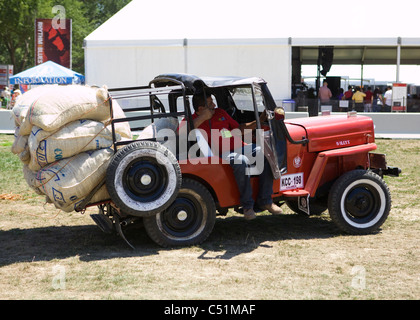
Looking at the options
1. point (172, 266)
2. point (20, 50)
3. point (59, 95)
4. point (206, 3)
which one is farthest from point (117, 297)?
point (20, 50)

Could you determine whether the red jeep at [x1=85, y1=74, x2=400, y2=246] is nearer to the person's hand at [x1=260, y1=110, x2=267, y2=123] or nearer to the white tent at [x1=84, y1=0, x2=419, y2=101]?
the person's hand at [x1=260, y1=110, x2=267, y2=123]

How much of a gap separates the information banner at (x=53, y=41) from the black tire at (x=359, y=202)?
2238cm

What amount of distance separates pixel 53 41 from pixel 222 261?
77.8 ft

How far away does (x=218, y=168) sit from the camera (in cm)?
659

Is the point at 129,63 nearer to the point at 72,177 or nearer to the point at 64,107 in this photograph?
the point at 64,107

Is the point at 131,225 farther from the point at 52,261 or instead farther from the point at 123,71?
the point at 123,71

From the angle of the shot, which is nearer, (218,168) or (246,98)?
(218,168)

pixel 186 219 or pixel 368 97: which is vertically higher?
pixel 368 97

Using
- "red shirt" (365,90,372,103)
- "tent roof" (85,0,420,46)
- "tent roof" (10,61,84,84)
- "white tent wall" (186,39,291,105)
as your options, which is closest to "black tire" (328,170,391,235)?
"red shirt" (365,90,372,103)

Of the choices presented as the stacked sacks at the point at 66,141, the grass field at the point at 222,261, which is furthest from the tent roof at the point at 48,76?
the stacked sacks at the point at 66,141

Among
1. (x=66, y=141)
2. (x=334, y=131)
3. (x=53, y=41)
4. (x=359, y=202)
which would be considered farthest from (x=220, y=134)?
(x=53, y=41)

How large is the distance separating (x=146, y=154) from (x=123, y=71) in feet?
58.6

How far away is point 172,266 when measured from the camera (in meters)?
5.88
